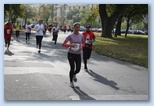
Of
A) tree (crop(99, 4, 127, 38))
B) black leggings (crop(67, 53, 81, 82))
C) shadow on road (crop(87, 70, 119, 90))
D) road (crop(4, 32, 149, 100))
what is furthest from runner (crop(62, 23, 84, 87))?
tree (crop(99, 4, 127, 38))

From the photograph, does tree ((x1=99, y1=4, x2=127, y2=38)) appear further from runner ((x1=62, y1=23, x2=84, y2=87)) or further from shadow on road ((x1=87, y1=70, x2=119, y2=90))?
shadow on road ((x1=87, y1=70, x2=119, y2=90))

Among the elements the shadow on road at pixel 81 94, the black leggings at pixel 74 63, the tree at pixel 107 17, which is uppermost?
the tree at pixel 107 17

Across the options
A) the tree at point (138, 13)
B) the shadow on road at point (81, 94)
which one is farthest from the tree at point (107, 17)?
the shadow on road at point (81, 94)

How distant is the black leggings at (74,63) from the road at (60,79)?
0.77 feet

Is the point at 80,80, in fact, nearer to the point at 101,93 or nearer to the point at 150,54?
the point at 101,93

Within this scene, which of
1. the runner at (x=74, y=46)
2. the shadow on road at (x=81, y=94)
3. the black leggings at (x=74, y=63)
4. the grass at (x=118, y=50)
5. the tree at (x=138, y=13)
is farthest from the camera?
the grass at (x=118, y=50)

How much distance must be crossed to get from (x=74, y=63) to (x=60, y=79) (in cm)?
49

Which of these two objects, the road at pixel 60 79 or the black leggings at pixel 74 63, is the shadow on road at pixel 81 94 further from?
the black leggings at pixel 74 63

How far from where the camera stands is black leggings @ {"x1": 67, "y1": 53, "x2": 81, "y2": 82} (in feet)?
23.6

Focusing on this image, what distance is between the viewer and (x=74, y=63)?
7348 mm

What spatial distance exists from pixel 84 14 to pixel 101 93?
1791 mm

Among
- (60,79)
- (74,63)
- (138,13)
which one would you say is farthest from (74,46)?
(138,13)

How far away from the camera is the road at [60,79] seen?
675 cm

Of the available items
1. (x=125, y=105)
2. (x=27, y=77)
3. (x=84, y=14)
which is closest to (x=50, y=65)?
(x=27, y=77)
